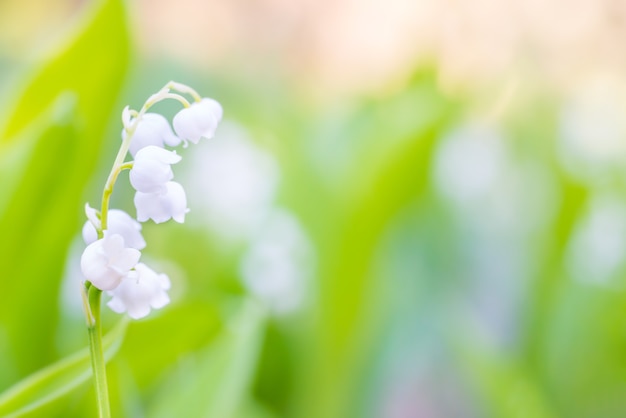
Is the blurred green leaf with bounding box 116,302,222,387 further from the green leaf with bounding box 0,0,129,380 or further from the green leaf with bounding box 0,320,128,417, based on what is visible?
the green leaf with bounding box 0,320,128,417

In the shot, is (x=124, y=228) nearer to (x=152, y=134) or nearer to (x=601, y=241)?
(x=152, y=134)

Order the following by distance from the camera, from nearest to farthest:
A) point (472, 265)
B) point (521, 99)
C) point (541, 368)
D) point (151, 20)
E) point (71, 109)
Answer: point (71, 109), point (541, 368), point (472, 265), point (521, 99), point (151, 20)

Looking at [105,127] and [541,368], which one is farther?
[541,368]

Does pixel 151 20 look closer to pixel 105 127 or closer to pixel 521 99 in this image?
pixel 521 99

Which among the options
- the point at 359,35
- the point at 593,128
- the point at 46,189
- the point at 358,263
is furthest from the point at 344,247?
the point at 359,35

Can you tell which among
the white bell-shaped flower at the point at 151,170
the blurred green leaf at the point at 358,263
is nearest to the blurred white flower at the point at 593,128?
the blurred green leaf at the point at 358,263

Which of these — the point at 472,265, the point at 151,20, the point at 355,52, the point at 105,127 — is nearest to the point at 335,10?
the point at 355,52

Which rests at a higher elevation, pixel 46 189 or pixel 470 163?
pixel 470 163

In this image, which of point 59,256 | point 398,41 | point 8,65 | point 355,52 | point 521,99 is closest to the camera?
point 59,256
